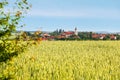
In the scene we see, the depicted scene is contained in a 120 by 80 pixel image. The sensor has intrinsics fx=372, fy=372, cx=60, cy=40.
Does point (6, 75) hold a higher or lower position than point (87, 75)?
higher

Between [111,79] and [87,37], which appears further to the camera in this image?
[87,37]

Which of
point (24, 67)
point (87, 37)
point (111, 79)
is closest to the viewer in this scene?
point (111, 79)

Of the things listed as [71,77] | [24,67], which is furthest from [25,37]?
[24,67]

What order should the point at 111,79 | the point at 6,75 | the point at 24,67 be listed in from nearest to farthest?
Answer: 1. the point at 6,75
2. the point at 111,79
3. the point at 24,67

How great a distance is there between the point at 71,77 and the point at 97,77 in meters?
0.89

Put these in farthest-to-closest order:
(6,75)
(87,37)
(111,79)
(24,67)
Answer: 1. (87,37)
2. (24,67)
3. (111,79)
4. (6,75)

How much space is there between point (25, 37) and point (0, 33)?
0.64m

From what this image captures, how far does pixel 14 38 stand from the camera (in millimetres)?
8516

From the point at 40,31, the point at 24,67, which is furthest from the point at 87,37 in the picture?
the point at 40,31

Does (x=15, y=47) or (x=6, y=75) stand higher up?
(x=15, y=47)

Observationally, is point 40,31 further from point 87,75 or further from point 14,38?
point 87,75

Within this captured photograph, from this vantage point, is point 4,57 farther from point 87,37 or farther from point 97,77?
point 87,37

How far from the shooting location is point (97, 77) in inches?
492

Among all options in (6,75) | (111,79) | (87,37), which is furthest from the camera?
(87,37)
